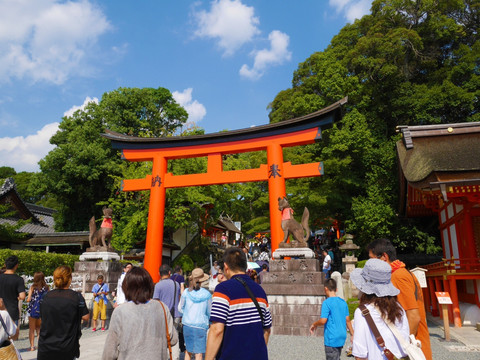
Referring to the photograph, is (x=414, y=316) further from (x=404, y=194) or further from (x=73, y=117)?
(x=73, y=117)

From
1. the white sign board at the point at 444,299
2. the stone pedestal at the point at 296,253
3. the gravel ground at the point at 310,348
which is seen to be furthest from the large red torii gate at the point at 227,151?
the white sign board at the point at 444,299

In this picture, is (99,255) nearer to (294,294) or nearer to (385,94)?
(294,294)

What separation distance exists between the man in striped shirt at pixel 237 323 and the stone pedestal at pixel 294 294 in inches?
234

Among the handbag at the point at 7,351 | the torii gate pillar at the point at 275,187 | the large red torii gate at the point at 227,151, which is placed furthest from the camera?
the large red torii gate at the point at 227,151

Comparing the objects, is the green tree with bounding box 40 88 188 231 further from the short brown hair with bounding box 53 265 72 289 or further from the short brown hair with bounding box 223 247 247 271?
the short brown hair with bounding box 223 247 247 271

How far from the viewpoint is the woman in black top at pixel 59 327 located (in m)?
3.12

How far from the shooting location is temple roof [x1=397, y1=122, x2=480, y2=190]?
905 centimetres

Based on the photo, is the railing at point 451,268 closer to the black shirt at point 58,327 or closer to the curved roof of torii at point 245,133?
the curved roof of torii at point 245,133

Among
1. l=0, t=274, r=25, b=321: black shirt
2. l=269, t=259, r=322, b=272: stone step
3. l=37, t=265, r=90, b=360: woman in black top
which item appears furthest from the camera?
l=269, t=259, r=322, b=272: stone step

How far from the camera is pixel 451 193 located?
9.02m

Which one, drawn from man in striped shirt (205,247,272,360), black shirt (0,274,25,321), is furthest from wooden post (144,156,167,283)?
man in striped shirt (205,247,272,360)

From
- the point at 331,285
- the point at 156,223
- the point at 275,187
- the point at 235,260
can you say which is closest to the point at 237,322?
the point at 235,260

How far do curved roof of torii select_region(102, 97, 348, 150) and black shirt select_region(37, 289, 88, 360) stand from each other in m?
10.5

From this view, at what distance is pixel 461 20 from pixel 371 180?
12.5 metres
